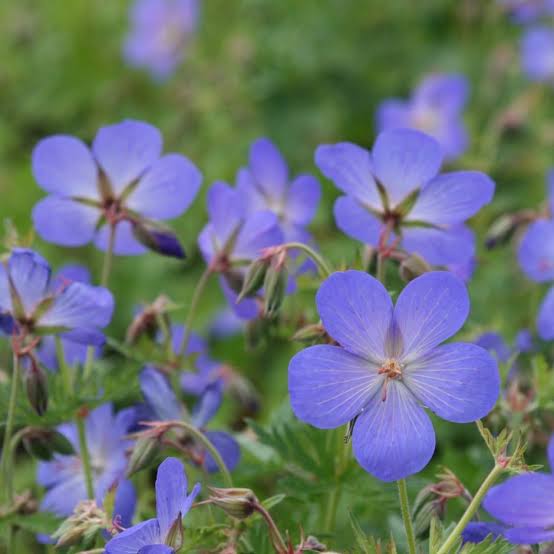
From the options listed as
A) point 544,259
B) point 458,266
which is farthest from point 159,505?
point 544,259

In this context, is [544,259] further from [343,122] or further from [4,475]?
[343,122]

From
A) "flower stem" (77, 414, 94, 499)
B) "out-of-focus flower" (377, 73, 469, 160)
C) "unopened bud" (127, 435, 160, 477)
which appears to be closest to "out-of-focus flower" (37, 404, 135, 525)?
"flower stem" (77, 414, 94, 499)

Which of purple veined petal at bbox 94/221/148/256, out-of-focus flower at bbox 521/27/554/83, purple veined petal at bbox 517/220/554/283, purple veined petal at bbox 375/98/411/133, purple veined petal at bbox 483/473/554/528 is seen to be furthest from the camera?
out-of-focus flower at bbox 521/27/554/83

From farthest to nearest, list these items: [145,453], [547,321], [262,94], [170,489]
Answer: [262,94], [547,321], [145,453], [170,489]

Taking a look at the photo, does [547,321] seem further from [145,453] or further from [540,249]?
[145,453]

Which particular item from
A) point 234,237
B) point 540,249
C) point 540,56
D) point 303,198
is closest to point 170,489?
point 234,237

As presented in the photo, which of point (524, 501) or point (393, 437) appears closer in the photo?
point (524, 501)

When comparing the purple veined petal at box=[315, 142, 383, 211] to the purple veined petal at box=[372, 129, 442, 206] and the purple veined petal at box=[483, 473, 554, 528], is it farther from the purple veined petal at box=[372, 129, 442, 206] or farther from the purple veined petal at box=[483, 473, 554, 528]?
the purple veined petal at box=[483, 473, 554, 528]
